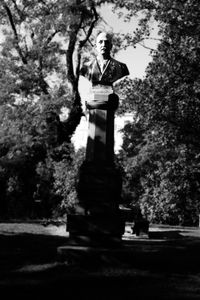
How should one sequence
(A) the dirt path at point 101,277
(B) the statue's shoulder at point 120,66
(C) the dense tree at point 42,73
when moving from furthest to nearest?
(C) the dense tree at point 42,73
(B) the statue's shoulder at point 120,66
(A) the dirt path at point 101,277

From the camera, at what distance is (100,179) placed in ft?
29.2

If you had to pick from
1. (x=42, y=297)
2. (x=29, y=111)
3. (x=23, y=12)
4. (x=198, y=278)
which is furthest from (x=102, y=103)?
(x=23, y=12)

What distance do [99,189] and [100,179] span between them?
22 centimetres

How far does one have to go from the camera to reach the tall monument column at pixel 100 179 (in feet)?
28.3

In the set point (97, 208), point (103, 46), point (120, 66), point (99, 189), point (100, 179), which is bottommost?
point (97, 208)

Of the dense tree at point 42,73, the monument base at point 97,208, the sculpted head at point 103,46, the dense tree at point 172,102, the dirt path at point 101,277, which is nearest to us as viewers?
the dirt path at point 101,277

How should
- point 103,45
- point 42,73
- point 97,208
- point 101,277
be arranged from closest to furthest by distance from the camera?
point 101,277 → point 97,208 → point 103,45 → point 42,73

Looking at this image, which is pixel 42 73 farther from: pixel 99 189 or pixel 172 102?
pixel 99 189

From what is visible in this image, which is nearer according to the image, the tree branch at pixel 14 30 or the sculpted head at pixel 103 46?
the sculpted head at pixel 103 46

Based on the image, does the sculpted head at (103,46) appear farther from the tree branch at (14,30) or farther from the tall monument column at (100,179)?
the tree branch at (14,30)

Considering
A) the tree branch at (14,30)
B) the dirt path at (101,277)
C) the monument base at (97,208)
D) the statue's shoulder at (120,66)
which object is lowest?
the dirt path at (101,277)

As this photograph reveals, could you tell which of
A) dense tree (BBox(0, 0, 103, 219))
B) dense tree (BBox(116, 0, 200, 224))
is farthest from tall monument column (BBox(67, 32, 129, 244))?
dense tree (BBox(0, 0, 103, 219))

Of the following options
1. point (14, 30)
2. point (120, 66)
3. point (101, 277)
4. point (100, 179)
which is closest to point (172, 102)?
point (120, 66)

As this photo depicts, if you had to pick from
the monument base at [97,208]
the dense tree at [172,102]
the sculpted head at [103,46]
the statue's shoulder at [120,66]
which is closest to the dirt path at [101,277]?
the monument base at [97,208]
